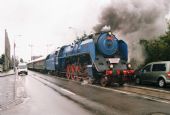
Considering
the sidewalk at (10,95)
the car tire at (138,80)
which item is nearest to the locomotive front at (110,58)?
the car tire at (138,80)

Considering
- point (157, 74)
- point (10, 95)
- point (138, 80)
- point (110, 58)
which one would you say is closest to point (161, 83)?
point (157, 74)

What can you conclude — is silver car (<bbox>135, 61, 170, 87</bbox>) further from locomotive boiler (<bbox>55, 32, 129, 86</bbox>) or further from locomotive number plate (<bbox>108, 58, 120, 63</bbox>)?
locomotive number plate (<bbox>108, 58, 120, 63</bbox>)

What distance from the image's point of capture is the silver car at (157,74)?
21078mm

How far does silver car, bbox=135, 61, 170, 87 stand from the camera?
830 inches

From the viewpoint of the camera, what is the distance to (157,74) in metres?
22.0

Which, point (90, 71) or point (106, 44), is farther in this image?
point (106, 44)

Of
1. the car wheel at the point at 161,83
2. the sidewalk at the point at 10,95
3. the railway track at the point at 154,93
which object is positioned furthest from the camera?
the car wheel at the point at 161,83

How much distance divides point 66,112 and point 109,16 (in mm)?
17626

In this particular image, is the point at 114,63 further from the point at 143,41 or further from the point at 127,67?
the point at 143,41

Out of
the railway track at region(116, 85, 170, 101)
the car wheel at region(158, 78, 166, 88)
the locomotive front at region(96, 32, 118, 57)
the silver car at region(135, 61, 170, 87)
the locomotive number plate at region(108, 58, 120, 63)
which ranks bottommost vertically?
the railway track at region(116, 85, 170, 101)

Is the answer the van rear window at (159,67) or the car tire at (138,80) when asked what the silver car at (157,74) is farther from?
the car tire at (138,80)

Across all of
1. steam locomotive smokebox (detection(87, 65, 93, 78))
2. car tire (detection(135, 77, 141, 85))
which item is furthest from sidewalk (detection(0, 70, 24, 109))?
car tire (detection(135, 77, 141, 85))

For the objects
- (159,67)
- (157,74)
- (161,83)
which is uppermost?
(159,67)

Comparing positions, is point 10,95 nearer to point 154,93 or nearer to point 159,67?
point 154,93
